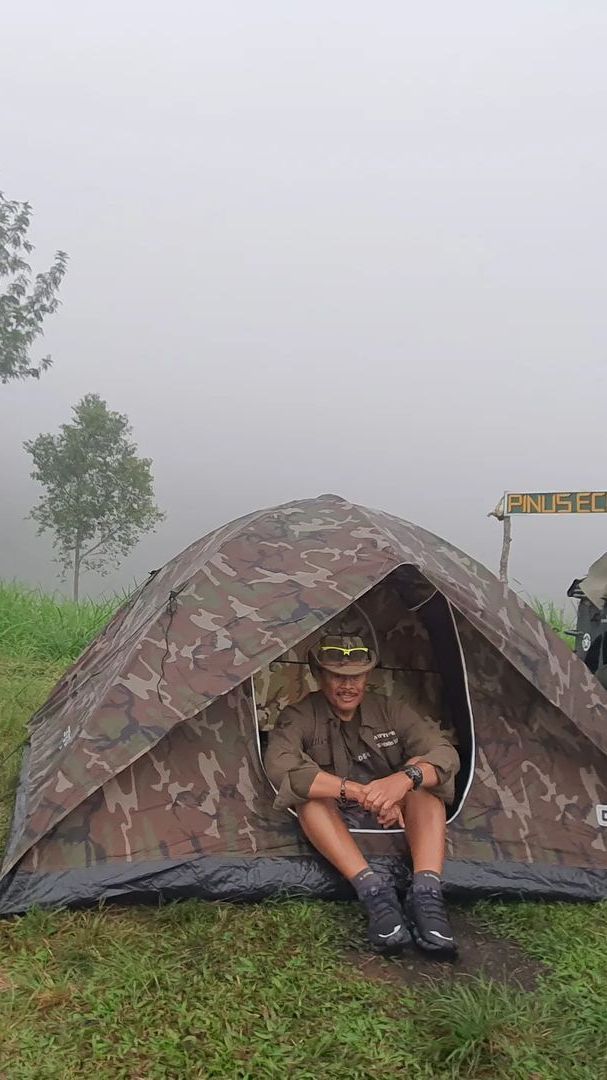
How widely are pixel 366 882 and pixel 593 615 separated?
3.11 metres

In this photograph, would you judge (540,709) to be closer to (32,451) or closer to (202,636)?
(202,636)

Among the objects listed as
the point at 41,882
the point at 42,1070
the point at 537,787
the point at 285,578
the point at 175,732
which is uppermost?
the point at 285,578

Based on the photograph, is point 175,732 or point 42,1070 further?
point 175,732

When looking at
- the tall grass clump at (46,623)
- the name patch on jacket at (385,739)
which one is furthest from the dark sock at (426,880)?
the tall grass clump at (46,623)

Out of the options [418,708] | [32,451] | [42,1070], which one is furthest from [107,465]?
[42,1070]

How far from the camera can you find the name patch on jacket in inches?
139

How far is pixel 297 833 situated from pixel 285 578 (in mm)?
1077

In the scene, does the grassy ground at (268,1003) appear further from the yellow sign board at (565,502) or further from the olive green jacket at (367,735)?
the yellow sign board at (565,502)

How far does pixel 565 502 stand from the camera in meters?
8.93

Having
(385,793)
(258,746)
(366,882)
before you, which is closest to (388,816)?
(385,793)

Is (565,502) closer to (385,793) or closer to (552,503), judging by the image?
→ (552,503)

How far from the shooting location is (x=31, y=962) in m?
2.72

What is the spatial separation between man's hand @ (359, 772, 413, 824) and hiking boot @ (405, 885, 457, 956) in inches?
12.2

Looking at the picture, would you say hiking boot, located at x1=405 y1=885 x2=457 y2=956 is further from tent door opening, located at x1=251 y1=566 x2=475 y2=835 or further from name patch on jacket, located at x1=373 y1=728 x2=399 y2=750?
tent door opening, located at x1=251 y1=566 x2=475 y2=835
